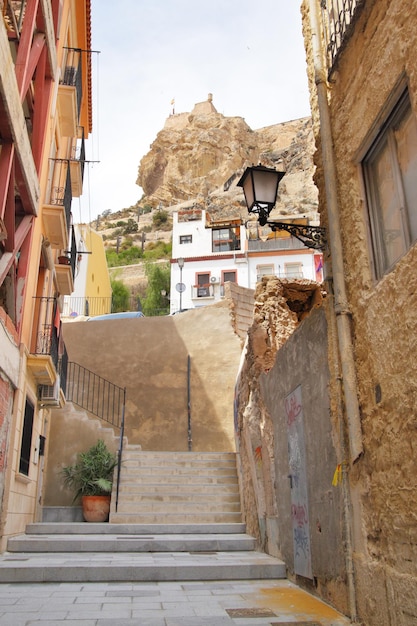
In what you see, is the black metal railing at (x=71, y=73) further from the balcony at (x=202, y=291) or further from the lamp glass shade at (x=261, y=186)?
the balcony at (x=202, y=291)

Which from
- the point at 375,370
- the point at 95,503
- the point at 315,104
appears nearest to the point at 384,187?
the point at 375,370

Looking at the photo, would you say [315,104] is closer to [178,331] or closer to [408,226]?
[408,226]

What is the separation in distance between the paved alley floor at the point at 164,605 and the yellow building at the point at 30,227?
240 centimetres

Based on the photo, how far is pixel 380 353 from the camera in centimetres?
412

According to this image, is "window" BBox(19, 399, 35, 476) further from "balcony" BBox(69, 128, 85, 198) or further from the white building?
the white building

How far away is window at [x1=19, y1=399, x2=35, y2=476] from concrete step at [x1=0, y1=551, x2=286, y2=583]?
2285 mm

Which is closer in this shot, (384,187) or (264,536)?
(384,187)

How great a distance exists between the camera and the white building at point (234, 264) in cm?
3553

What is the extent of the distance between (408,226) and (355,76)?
169 cm

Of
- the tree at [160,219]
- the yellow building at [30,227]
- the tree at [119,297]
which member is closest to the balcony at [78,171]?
the yellow building at [30,227]

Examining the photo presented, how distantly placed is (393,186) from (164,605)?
13.8 feet

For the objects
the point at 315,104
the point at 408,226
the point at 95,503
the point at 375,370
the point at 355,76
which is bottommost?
the point at 95,503

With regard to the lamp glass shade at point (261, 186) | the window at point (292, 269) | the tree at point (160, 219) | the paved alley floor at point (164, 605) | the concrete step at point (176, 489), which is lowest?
the paved alley floor at point (164, 605)

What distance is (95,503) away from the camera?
1071 cm
